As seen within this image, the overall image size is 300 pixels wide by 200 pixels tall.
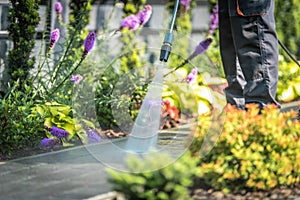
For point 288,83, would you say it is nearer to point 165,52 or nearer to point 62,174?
point 165,52

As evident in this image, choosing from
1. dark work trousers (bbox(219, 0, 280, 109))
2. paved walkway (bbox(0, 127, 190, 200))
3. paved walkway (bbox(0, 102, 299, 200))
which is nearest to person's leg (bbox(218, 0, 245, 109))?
dark work trousers (bbox(219, 0, 280, 109))

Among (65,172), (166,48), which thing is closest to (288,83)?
(166,48)

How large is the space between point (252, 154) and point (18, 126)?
172 cm

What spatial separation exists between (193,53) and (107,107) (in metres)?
0.74

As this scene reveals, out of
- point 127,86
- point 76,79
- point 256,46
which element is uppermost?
point 256,46

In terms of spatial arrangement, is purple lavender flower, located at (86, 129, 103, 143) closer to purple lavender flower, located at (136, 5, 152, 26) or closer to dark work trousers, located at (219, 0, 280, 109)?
dark work trousers, located at (219, 0, 280, 109)

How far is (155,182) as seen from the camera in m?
3.19

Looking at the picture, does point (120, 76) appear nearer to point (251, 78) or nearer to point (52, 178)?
point (251, 78)

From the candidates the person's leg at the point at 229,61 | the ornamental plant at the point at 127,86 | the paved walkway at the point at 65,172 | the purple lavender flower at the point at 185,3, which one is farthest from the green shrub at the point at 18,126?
the purple lavender flower at the point at 185,3

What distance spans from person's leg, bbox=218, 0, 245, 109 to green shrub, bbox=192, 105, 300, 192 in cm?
105

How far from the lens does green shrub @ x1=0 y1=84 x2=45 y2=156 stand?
4.78 meters

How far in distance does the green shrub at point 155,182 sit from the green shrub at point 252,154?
343 mm

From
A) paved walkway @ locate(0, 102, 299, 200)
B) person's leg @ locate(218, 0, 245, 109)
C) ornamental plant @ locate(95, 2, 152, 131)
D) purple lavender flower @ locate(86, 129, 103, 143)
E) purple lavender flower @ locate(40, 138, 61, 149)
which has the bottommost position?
purple lavender flower @ locate(40, 138, 61, 149)

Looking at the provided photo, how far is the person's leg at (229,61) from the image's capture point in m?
Result: 5.20
